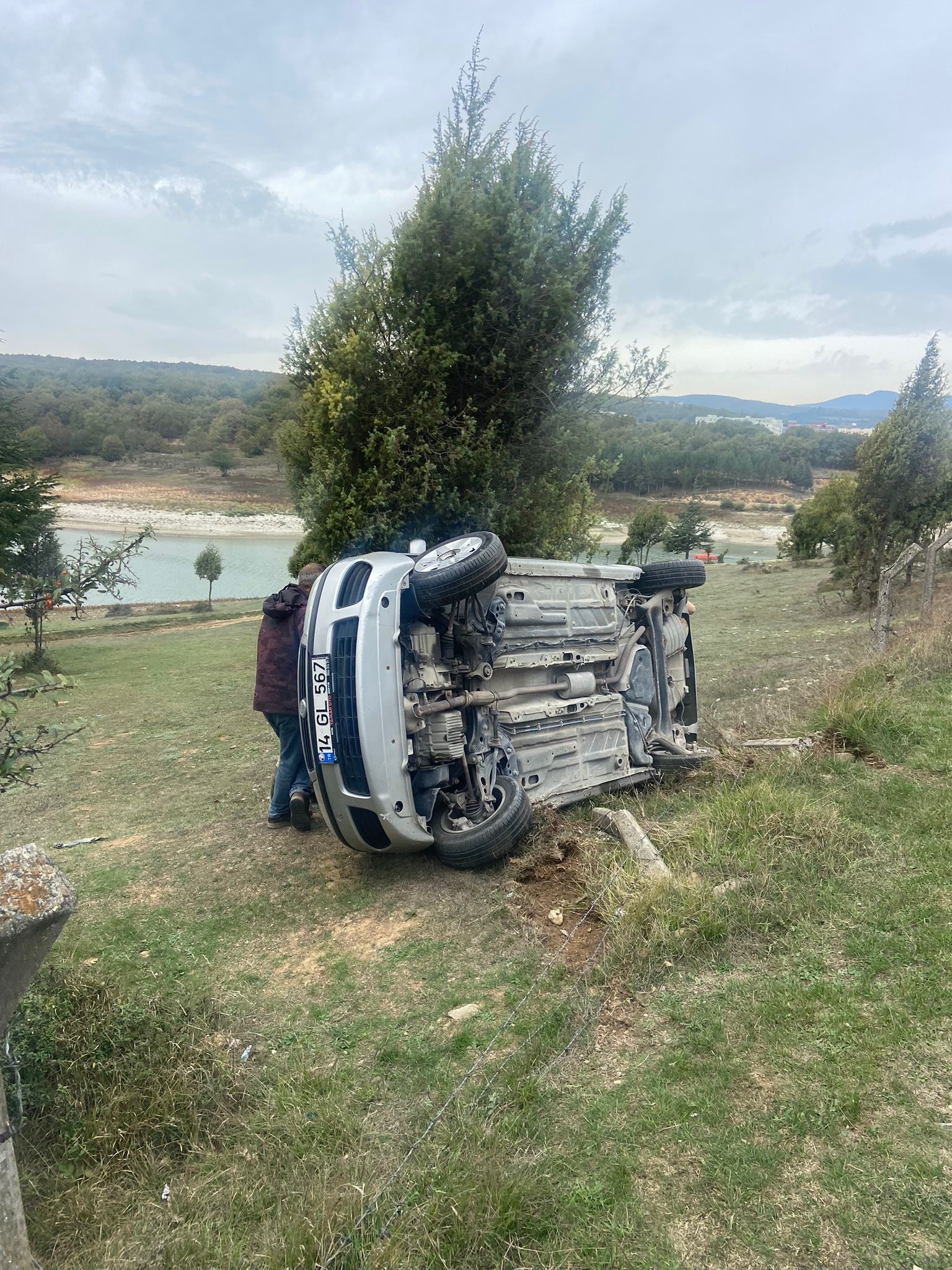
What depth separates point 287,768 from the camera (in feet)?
18.9

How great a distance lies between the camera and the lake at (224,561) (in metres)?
34.1

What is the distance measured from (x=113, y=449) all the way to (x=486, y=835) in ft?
202

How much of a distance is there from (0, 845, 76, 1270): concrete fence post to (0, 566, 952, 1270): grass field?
1.50ft

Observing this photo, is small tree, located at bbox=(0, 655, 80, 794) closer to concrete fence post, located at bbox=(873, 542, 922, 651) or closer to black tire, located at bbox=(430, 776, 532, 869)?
black tire, located at bbox=(430, 776, 532, 869)

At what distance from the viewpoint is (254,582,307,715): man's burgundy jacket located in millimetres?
5559

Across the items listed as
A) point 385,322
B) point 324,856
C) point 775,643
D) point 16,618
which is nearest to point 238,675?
point 385,322

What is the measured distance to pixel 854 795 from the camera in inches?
206

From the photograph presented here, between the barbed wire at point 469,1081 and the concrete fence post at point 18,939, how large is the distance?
2.57 feet

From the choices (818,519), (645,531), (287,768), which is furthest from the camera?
(645,531)

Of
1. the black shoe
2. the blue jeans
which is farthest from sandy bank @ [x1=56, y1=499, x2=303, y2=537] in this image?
the black shoe

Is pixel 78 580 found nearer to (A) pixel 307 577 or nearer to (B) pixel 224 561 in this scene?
(A) pixel 307 577

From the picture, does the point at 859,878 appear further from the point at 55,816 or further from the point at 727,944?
the point at 55,816

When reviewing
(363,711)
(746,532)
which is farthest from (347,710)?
(746,532)

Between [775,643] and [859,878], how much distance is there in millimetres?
10822
